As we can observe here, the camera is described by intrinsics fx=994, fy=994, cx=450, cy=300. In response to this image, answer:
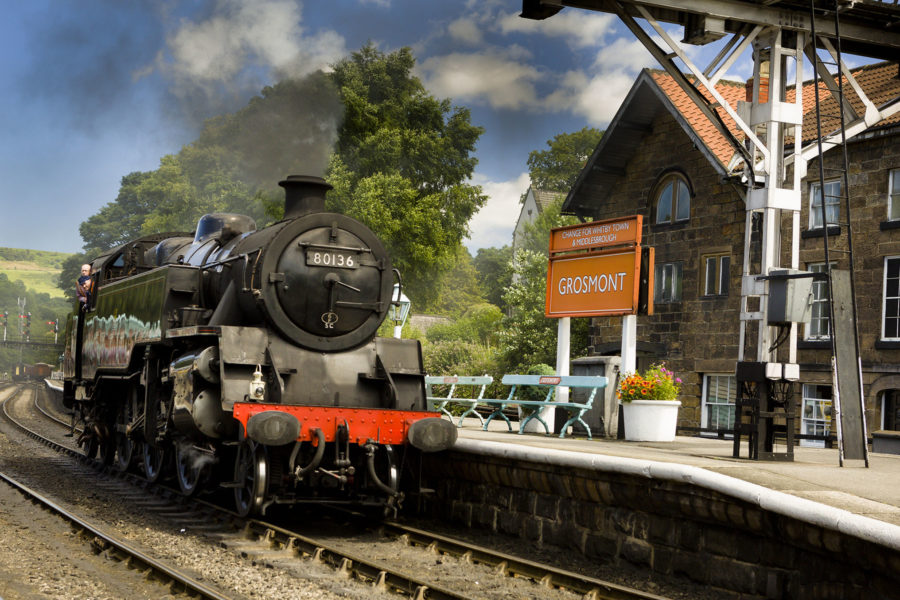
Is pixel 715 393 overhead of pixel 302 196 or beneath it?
beneath

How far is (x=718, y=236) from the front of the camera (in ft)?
69.5

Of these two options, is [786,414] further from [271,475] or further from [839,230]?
[839,230]

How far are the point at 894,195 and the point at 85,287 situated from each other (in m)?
13.9

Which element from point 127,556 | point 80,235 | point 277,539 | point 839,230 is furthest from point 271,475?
point 80,235

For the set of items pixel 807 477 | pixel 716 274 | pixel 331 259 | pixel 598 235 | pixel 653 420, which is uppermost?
pixel 716 274

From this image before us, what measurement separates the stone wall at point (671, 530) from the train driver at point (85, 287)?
727 cm

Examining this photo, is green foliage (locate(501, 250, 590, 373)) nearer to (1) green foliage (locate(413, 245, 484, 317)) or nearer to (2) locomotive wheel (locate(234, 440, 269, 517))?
(2) locomotive wheel (locate(234, 440, 269, 517))

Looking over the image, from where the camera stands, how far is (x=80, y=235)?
3637 inches

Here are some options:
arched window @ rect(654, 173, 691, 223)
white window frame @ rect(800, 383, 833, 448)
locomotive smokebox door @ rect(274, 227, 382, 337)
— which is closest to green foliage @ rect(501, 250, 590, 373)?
arched window @ rect(654, 173, 691, 223)

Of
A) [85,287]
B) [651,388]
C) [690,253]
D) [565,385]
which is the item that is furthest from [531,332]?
[651,388]

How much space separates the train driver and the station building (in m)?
11.8

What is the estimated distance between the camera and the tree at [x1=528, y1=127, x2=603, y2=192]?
5772 centimetres

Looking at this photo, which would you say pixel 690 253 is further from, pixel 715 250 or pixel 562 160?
pixel 562 160

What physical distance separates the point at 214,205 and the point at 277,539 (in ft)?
131
